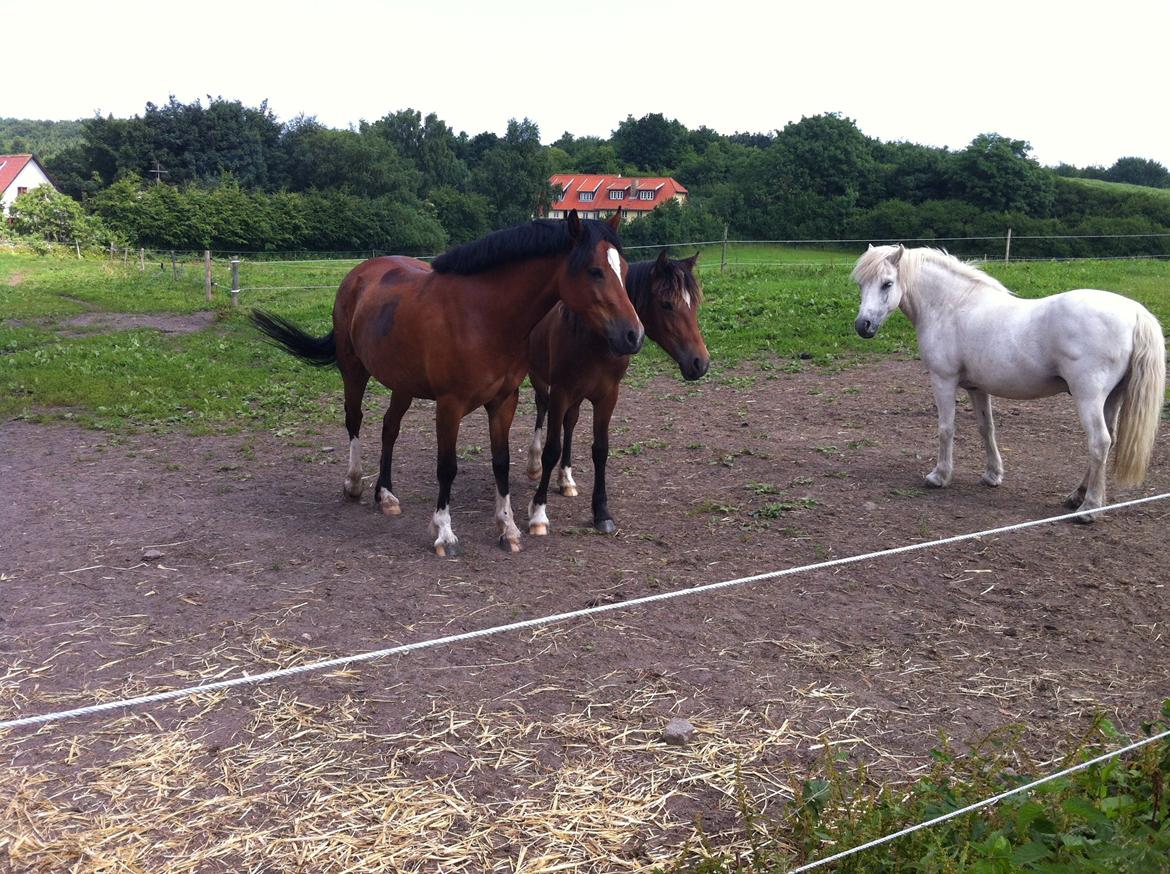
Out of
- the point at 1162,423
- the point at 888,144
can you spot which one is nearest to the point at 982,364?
the point at 1162,423

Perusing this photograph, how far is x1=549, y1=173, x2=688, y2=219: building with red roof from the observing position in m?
59.0

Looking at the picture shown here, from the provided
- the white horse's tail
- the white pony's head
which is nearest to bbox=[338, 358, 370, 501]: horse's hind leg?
the white pony's head

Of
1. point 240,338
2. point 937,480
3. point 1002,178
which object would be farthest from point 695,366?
point 1002,178

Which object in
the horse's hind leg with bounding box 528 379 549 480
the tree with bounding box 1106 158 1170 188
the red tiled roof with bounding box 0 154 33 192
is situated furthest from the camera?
the red tiled roof with bounding box 0 154 33 192

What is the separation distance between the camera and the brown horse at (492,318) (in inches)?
184

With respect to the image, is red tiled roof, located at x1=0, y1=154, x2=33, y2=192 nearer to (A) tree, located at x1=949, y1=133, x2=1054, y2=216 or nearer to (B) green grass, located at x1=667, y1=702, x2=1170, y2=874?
(A) tree, located at x1=949, y1=133, x2=1054, y2=216

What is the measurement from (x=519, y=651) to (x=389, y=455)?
2678 mm

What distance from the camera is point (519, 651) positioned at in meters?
3.93

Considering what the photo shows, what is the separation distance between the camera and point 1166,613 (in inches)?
169

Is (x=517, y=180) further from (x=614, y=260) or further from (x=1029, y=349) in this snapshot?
(x=614, y=260)

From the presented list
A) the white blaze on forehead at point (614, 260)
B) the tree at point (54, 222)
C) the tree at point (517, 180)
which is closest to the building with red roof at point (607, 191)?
the tree at point (517, 180)

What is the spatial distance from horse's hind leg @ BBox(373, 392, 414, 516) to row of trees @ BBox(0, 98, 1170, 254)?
84.9ft

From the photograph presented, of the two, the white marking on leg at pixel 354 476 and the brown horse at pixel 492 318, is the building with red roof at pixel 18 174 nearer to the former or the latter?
the white marking on leg at pixel 354 476

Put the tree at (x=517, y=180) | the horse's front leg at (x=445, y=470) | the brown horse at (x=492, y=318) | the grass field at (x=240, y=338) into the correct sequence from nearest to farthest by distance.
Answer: the brown horse at (x=492, y=318) → the horse's front leg at (x=445, y=470) → the grass field at (x=240, y=338) → the tree at (x=517, y=180)
